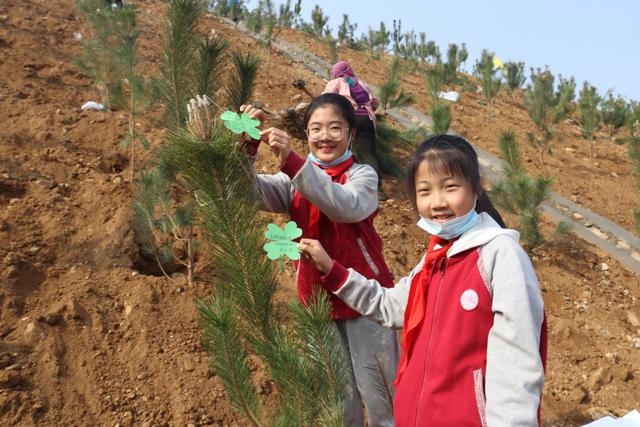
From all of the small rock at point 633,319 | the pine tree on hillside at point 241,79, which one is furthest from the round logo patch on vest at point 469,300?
the small rock at point 633,319

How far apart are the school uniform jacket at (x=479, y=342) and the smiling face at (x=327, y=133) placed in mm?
662

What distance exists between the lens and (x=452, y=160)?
4.29 ft

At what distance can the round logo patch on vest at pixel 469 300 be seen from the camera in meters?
1.17

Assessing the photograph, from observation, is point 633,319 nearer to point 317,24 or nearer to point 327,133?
point 327,133

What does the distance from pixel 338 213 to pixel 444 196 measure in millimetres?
419

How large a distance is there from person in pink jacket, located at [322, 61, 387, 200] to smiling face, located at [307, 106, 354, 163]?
7.50 ft

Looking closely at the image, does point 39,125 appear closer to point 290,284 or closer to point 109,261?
point 109,261

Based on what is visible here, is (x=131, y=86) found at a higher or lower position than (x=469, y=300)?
higher

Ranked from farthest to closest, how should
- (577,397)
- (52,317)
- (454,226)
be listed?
(577,397)
(52,317)
(454,226)

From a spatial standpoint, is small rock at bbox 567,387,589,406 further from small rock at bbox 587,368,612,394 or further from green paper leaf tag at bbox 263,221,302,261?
green paper leaf tag at bbox 263,221,302,261

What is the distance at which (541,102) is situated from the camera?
1005 cm

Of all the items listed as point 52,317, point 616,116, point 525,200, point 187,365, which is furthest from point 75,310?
point 616,116

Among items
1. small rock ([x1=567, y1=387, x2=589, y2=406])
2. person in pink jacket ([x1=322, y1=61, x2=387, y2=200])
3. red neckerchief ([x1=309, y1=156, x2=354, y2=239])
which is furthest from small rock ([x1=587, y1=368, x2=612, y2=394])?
red neckerchief ([x1=309, y1=156, x2=354, y2=239])

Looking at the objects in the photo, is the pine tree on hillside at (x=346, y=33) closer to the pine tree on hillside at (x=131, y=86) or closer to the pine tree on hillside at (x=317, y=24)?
the pine tree on hillside at (x=317, y=24)
